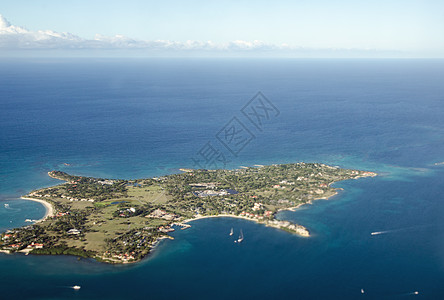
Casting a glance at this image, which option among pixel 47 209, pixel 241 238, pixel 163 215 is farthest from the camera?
pixel 47 209

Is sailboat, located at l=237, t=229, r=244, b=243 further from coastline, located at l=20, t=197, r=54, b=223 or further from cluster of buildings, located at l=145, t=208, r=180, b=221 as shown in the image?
coastline, located at l=20, t=197, r=54, b=223

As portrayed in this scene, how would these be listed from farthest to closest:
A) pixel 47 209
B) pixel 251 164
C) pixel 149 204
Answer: pixel 251 164 < pixel 149 204 < pixel 47 209

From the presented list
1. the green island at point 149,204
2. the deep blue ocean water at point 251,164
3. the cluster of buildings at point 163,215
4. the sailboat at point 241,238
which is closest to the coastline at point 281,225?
the green island at point 149,204

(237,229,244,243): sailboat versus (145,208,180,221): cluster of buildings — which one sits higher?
(145,208,180,221): cluster of buildings

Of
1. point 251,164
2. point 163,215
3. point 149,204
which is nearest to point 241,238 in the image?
point 163,215

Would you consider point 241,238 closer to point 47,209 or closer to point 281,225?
point 281,225

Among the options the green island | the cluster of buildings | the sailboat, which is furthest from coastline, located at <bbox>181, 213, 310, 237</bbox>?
the sailboat
